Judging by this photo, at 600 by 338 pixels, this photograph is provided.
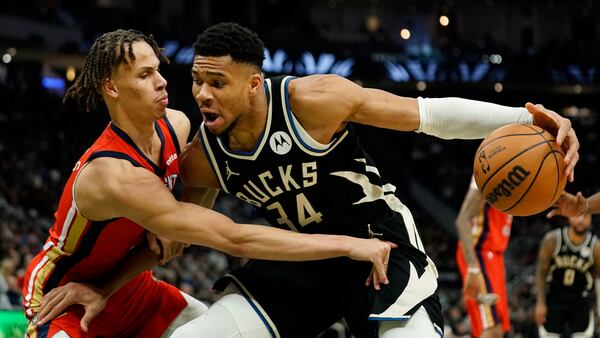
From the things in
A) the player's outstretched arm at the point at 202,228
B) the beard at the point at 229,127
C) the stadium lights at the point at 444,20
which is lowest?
the stadium lights at the point at 444,20

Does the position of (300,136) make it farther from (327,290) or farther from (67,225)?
(67,225)

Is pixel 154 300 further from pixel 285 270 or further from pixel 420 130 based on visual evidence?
pixel 420 130

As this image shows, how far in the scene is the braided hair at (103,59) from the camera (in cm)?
350

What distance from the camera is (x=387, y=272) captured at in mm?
3439

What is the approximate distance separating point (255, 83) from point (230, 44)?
19 centimetres

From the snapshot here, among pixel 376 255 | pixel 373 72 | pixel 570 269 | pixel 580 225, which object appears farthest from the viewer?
pixel 373 72

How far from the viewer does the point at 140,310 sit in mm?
3875

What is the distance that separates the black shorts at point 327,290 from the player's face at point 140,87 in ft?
2.69

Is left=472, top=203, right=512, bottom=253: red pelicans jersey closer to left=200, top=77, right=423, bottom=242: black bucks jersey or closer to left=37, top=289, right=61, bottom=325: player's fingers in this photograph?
left=200, top=77, right=423, bottom=242: black bucks jersey

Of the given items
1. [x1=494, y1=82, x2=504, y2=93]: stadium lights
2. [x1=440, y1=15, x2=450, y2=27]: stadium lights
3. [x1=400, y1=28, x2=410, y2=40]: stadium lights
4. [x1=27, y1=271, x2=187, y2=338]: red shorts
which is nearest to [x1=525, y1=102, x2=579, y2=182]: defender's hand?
[x1=27, y1=271, x2=187, y2=338]: red shorts

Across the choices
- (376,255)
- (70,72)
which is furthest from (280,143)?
(70,72)

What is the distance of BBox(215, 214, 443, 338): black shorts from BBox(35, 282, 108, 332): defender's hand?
0.54 meters

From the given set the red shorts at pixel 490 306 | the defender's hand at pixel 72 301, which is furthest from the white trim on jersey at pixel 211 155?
the red shorts at pixel 490 306

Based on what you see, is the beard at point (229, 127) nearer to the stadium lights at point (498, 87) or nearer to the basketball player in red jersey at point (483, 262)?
the basketball player in red jersey at point (483, 262)
